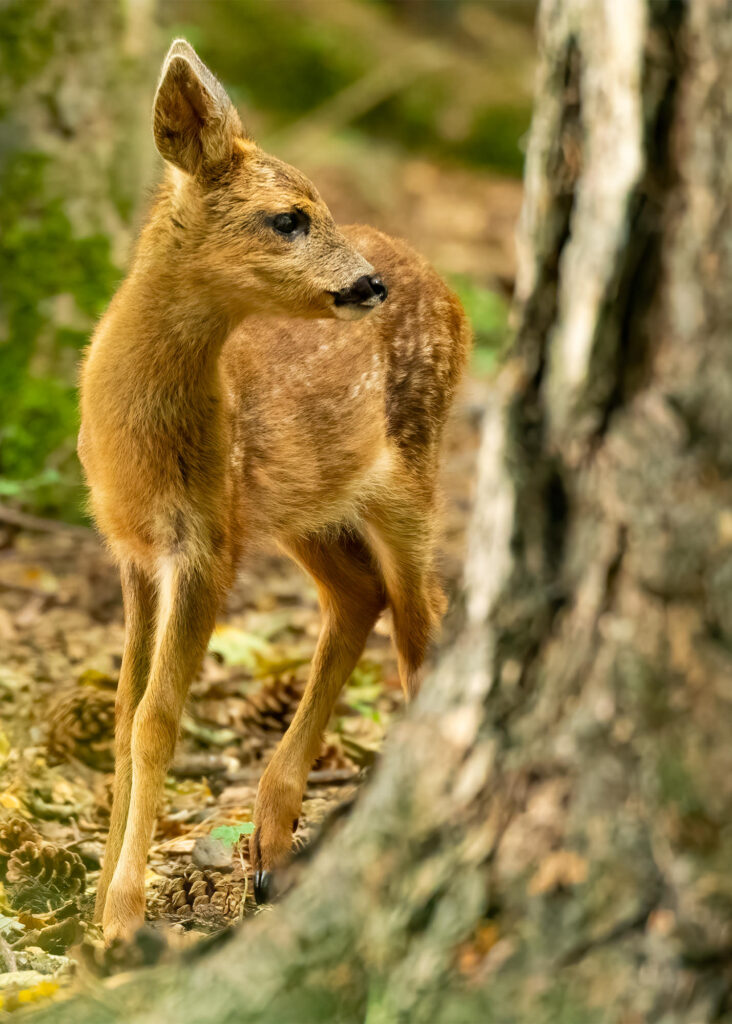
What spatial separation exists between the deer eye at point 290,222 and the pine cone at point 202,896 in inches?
93.5

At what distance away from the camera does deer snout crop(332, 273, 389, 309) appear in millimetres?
4957

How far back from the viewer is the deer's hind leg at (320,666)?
493cm

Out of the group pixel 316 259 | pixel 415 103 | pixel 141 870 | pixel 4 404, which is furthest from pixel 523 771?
pixel 415 103

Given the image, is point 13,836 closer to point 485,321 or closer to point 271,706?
point 271,706

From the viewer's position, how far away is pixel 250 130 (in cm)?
567

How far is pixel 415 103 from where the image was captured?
16.3m

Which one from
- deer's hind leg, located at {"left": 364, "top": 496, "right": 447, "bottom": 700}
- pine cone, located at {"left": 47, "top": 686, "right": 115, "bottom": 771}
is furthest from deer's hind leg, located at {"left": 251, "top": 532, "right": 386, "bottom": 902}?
pine cone, located at {"left": 47, "top": 686, "right": 115, "bottom": 771}

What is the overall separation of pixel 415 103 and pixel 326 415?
11.8 metres

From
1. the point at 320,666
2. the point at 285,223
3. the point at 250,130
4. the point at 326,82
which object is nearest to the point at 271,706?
the point at 320,666

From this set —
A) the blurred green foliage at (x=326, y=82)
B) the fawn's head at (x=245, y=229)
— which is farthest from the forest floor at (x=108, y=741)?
the blurred green foliage at (x=326, y=82)

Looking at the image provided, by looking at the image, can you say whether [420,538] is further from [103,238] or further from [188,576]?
[103,238]

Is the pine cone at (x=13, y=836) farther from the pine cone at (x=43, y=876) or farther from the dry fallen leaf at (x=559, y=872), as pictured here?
the dry fallen leaf at (x=559, y=872)

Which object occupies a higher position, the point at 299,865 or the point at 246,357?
the point at 246,357

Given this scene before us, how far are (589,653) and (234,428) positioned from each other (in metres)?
2.70
